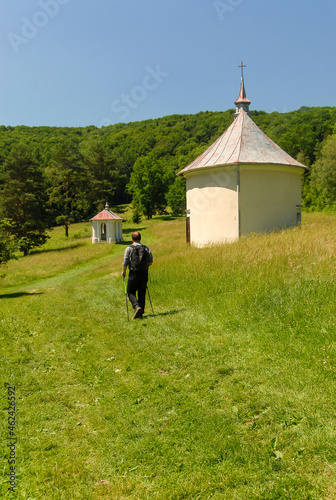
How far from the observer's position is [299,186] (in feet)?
57.0

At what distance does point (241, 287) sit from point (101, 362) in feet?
11.1

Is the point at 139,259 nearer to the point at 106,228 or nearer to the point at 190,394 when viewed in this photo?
the point at 190,394

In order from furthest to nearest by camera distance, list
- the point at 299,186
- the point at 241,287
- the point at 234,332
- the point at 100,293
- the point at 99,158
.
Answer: the point at 99,158 < the point at 299,186 < the point at 100,293 < the point at 241,287 < the point at 234,332

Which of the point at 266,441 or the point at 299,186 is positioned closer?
the point at 266,441

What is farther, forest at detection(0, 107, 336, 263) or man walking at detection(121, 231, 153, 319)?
forest at detection(0, 107, 336, 263)

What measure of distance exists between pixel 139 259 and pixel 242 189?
917 cm

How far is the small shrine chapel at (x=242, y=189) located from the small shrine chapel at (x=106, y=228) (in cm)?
1899

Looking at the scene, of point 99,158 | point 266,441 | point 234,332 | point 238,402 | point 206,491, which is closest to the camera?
point 206,491

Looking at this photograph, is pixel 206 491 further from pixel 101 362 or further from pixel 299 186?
pixel 299 186

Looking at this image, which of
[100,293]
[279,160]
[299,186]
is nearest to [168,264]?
[100,293]

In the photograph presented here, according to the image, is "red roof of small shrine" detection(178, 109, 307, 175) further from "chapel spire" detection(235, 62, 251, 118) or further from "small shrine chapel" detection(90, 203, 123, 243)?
"small shrine chapel" detection(90, 203, 123, 243)

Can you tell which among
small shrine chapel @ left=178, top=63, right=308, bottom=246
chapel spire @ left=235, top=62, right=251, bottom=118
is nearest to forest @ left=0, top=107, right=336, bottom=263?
small shrine chapel @ left=178, top=63, right=308, bottom=246

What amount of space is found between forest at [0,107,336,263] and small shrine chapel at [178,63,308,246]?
29.5 ft

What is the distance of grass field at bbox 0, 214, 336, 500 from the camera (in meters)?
2.88
